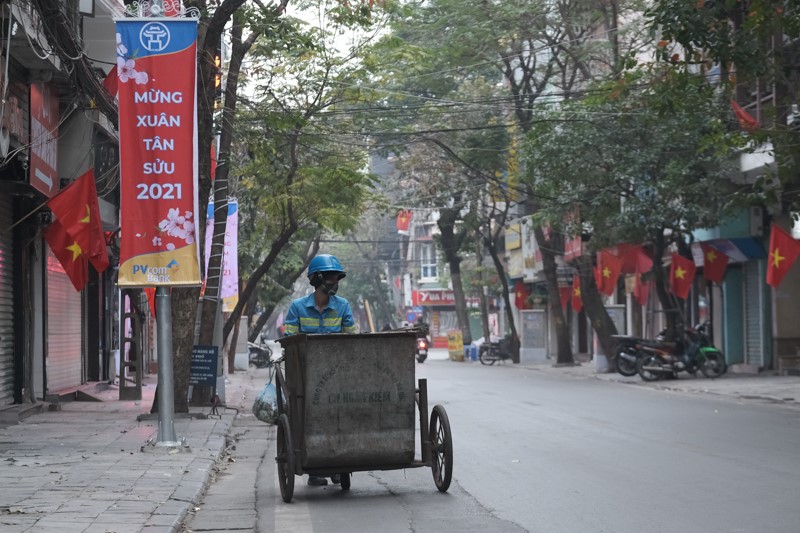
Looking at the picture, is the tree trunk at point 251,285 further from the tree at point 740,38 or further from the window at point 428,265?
the window at point 428,265

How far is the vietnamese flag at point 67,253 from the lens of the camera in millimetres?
17031

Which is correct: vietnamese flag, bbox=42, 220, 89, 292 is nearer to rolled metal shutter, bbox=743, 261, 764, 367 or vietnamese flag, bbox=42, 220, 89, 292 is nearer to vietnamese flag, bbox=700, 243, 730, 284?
vietnamese flag, bbox=700, 243, 730, 284

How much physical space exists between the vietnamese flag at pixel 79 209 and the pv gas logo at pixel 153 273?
4601mm

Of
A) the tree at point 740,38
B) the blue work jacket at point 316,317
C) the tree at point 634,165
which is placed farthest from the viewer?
the tree at point 634,165

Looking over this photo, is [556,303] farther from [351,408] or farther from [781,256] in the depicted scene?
[351,408]

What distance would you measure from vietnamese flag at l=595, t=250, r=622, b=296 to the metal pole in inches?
739

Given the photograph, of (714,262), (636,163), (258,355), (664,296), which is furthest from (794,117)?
(258,355)

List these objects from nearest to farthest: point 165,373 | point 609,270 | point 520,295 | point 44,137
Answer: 1. point 165,373
2. point 44,137
3. point 609,270
4. point 520,295

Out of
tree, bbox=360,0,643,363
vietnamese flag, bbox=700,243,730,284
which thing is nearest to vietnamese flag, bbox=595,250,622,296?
vietnamese flag, bbox=700,243,730,284

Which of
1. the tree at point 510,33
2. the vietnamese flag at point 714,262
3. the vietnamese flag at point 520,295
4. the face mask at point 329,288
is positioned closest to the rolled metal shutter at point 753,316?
the vietnamese flag at point 714,262

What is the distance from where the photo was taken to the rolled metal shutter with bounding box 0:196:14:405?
1698 cm

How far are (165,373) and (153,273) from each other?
1.09 m

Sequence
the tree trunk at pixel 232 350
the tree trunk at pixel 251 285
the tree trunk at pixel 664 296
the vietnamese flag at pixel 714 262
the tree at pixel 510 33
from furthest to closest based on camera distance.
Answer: the tree trunk at pixel 232 350
the tree at pixel 510 33
the vietnamese flag at pixel 714 262
the tree trunk at pixel 664 296
the tree trunk at pixel 251 285

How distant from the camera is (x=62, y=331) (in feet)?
70.3
